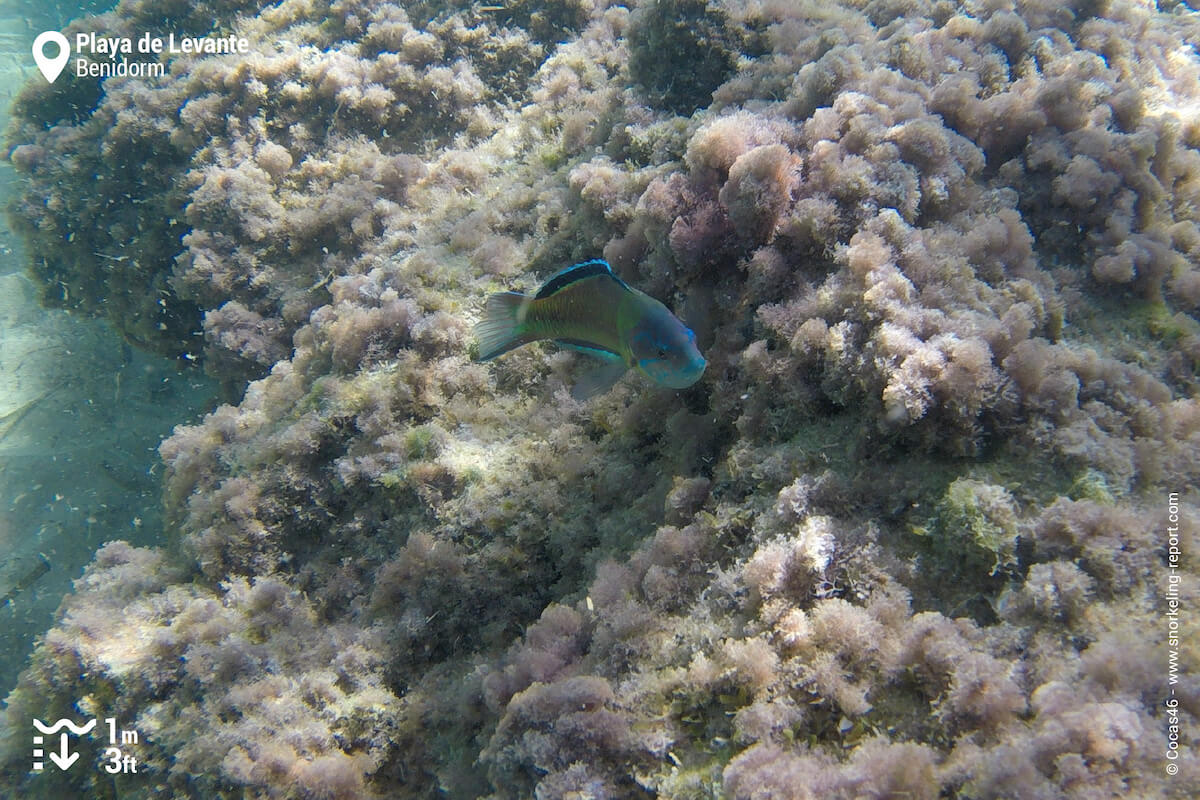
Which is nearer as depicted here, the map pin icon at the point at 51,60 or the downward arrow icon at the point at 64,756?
the downward arrow icon at the point at 64,756

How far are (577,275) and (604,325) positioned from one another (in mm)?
216

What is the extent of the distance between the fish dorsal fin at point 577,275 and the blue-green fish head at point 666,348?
0.20m

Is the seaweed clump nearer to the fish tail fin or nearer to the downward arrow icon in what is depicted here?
the fish tail fin

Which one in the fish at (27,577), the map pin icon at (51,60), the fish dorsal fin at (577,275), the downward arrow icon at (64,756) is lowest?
the fish at (27,577)

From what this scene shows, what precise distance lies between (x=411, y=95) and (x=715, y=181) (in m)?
3.97

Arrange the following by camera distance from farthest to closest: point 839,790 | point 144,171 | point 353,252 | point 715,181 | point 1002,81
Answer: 1. point 144,171
2. point 353,252
3. point 1002,81
4. point 715,181
5. point 839,790

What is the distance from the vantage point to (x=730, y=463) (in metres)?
2.48

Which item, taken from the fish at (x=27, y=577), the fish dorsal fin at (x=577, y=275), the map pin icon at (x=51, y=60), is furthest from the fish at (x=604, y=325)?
the map pin icon at (x=51, y=60)

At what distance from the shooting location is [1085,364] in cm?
214

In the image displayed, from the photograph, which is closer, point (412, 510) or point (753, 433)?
point (753, 433)

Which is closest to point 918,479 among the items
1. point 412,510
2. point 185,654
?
point 412,510

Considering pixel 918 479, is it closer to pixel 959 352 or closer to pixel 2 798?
pixel 959 352

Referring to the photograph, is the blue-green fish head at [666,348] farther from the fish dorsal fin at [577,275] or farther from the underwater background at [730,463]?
the underwater background at [730,463]

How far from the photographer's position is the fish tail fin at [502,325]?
2.51m
